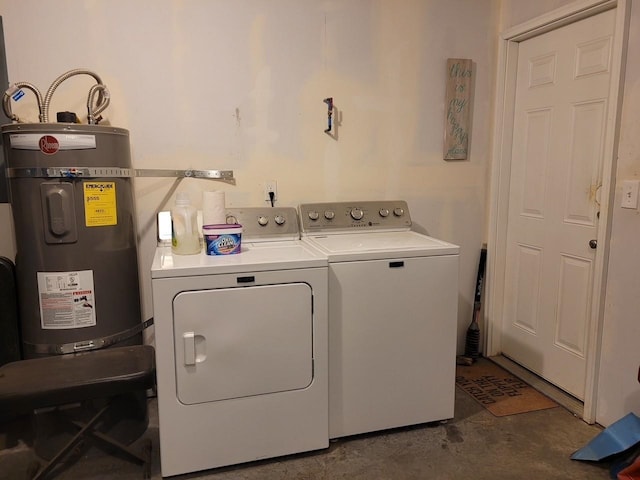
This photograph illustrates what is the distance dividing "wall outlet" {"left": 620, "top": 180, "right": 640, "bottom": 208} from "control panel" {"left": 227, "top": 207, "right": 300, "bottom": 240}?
1548 millimetres

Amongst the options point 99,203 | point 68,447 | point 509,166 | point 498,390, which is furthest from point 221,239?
point 509,166

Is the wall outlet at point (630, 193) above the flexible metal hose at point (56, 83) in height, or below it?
below

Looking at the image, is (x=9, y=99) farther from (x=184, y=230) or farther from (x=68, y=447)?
(x=68, y=447)

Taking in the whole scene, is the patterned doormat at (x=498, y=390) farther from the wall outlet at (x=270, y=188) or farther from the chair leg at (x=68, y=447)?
the chair leg at (x=68, y=447)

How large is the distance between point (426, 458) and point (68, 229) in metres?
1.87

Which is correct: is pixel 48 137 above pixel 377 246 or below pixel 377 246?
above

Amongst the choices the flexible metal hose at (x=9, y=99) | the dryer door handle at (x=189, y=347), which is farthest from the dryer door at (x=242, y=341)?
the flexible metal hose at (x=9, y=99)

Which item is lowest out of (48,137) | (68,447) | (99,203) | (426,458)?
(426,458)

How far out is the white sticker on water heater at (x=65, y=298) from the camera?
6.86 ft

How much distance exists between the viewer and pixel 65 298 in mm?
2105

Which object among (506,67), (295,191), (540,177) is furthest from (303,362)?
(506,67)

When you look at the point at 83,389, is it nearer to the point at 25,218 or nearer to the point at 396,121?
the point at 25,218

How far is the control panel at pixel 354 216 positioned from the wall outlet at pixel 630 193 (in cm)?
106

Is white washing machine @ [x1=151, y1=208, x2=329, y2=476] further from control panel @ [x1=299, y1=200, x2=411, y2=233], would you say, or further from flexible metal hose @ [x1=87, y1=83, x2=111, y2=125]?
flexible metal hose @ [x1=87, y1=83, x2=111, y2=125]
